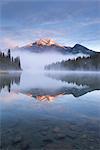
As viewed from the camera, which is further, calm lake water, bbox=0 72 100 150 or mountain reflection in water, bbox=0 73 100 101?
mountain reflection in water, bbox=0 73 100 101

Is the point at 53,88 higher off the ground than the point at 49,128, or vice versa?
the point at 49,128

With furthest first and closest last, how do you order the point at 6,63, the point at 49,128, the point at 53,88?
the point at 6,63 → the point at 53,88 → the point at 49,128

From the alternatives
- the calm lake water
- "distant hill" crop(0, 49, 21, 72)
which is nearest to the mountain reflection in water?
the calm lake water

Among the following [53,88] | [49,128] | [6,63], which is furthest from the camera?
[6,63]

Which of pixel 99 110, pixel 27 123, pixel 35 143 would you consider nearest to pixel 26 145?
pixel 35 143

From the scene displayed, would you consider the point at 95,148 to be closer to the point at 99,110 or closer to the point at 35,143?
the point at 35,143

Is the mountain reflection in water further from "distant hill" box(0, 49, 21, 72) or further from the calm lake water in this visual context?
"distant hill" box(0, 49, 21, 72)

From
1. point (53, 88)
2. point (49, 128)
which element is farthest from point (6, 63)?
point (49, 128)

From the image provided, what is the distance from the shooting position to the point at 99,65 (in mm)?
160375

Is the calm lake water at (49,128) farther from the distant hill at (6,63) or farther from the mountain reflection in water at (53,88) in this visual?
the distant hill at (6,63)

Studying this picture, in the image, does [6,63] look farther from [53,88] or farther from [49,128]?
[49,128]

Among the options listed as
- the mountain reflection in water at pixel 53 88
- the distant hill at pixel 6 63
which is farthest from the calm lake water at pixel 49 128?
the distant hill at pixel 6 63

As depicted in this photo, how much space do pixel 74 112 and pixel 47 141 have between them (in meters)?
6.10

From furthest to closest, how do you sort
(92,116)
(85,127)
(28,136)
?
1. (92,116)
2. (85,127)
3. (28,136)
